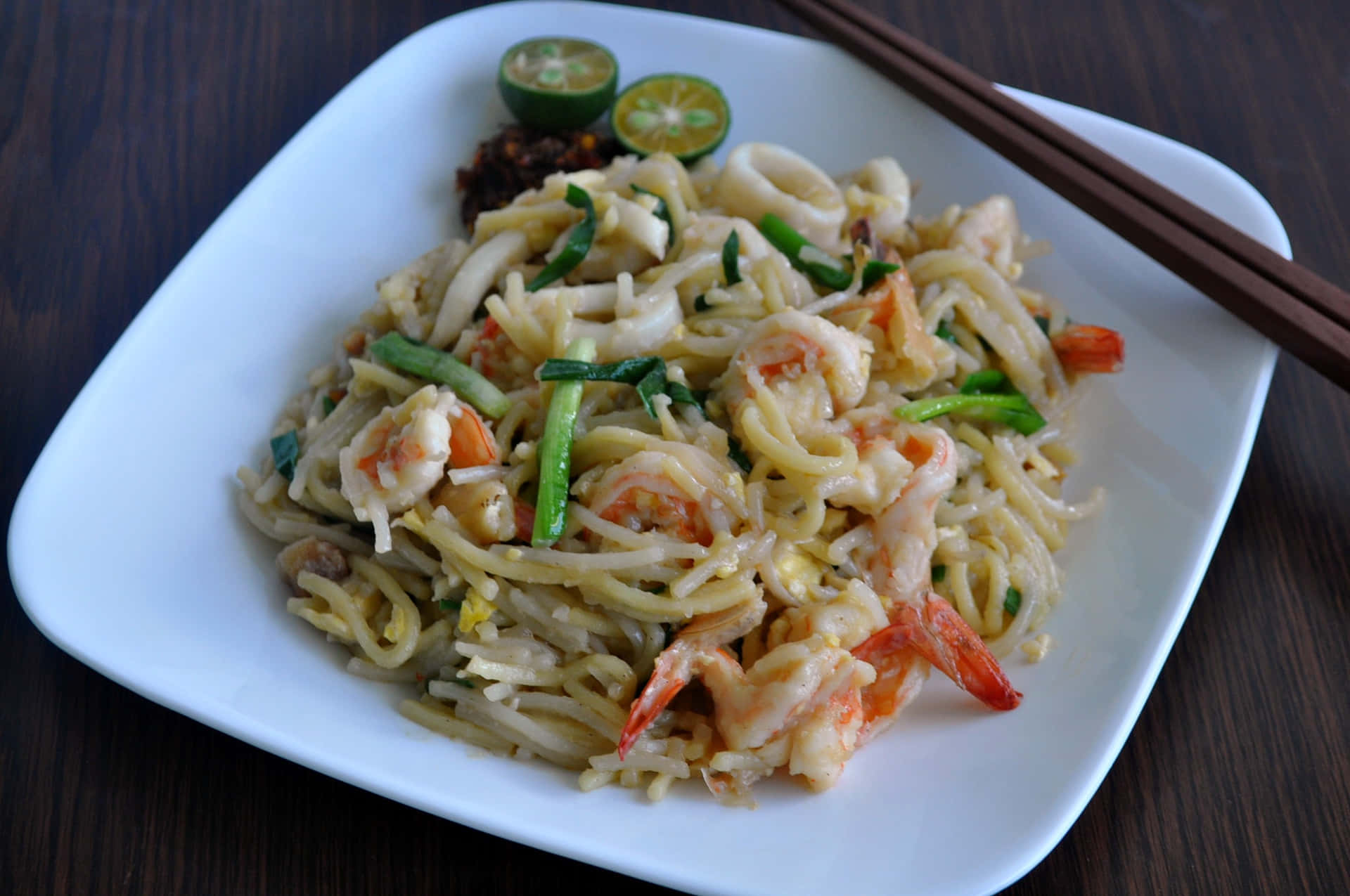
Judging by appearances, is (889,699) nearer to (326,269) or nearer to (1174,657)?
(1174,657)

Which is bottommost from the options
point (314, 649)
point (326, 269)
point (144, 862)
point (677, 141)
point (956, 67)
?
point (144, 862)

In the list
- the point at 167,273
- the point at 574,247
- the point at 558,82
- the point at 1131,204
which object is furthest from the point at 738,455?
the point at 167,273

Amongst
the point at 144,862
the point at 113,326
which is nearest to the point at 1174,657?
the point at 144,862

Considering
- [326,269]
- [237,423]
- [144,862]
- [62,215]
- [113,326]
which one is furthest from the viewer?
[62,215]

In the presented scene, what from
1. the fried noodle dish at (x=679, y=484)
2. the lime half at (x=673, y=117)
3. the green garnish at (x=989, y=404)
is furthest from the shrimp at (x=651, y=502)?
the lime half at (x=673, y=117)

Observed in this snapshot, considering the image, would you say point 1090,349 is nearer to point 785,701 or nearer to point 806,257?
point 806,257
